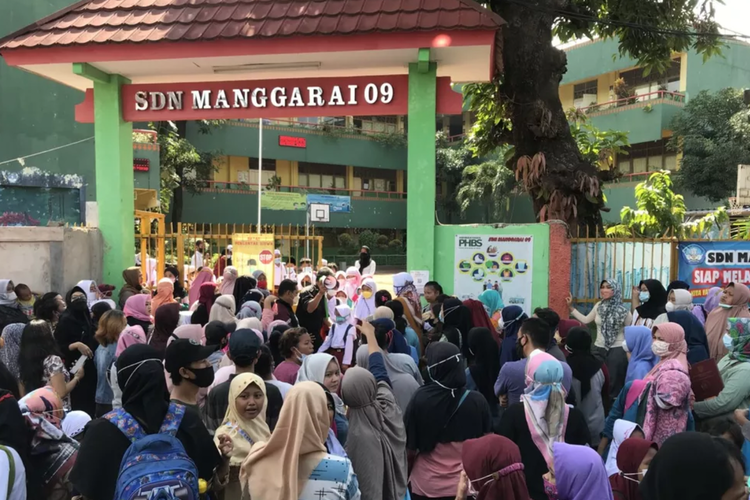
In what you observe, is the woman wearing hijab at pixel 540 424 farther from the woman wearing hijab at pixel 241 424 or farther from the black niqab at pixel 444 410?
the woman wearing hijab at pixel 241 424

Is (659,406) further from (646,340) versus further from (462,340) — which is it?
(462,340)

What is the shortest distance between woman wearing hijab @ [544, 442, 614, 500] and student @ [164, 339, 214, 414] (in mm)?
1831

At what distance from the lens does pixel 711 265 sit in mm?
8102

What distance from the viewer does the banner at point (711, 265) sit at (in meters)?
8.01

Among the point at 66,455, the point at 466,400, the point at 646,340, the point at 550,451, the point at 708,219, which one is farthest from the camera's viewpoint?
the point at 708,219

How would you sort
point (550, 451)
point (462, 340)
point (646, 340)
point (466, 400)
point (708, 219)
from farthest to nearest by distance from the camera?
1. point (708, 219)
2. point (462, 340)
3. point (646, 340)
4. point (466, 400)
5. point (550, 451)

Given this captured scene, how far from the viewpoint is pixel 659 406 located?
3.66 m

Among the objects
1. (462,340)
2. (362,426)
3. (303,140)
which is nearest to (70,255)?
(462,340)

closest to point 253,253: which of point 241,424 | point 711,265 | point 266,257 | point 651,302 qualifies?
point 266,257

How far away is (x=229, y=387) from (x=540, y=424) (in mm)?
1767

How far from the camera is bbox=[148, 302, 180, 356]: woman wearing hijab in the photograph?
4.82 meters

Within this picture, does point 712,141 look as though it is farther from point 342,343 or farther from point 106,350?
point 106,350

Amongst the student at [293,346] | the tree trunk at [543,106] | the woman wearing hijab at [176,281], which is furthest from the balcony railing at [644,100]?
the student at [293,346]

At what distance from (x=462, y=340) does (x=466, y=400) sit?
2.26m
